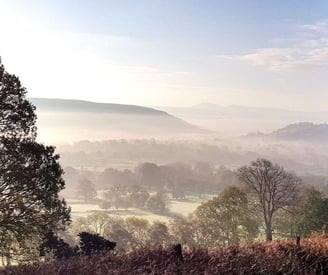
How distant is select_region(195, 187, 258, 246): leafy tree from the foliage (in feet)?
104

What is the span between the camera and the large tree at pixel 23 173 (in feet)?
50.1

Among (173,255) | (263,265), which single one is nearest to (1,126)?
(173,255)

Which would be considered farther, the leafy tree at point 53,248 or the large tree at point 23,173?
the leafy tree at point 53,248

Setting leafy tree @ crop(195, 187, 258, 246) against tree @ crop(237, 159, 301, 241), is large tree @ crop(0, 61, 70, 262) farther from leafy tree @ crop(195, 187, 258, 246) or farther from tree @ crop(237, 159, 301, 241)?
leafy tree @ crop(195, 187, 258, 246)

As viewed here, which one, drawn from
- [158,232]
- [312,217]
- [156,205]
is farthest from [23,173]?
[156,205]

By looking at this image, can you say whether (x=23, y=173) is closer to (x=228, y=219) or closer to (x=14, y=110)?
(x=14, y=110)

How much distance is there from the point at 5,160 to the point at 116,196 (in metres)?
94.6

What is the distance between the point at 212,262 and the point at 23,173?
340 inches

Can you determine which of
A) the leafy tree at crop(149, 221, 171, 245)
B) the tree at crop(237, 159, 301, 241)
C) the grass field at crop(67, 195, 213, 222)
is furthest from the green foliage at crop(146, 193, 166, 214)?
the tree at crop(237, 159, 301, 241)

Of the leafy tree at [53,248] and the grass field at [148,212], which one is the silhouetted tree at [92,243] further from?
the grass field at [148,212]

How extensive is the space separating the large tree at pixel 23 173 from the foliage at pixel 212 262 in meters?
5.41

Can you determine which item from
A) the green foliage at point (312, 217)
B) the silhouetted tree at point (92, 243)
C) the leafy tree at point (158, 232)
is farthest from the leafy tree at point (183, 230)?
the silhouetted tree at point (92, 243)

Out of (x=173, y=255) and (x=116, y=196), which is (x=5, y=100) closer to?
(x=173, y=255)

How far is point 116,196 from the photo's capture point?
10869cm
